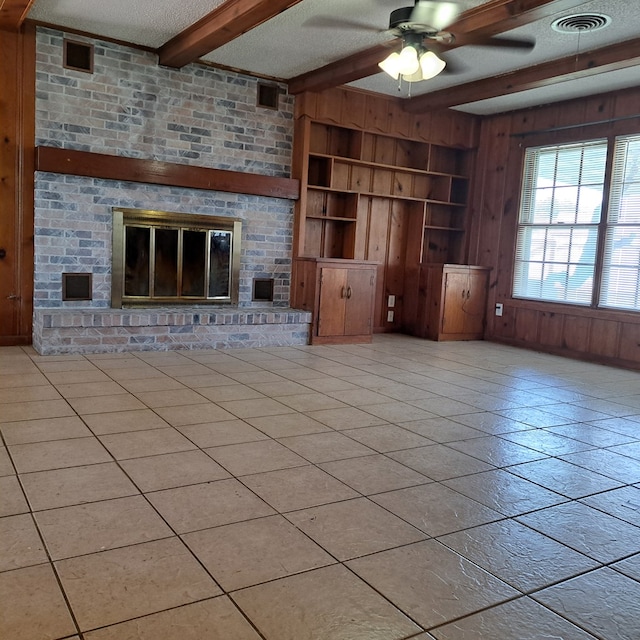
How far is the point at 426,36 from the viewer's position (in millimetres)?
4262

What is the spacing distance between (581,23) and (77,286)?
15.0 ft

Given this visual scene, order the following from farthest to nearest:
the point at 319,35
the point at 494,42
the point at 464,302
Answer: the point at 464,302 < the point at 319,35 < the point at 494,42

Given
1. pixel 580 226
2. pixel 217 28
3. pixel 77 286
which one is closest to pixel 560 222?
pixel 580 226

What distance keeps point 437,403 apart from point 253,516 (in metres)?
2.10

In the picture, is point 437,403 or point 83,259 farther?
point 83,259

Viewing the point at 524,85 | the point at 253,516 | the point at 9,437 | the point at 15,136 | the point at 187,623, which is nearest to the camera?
the point at 187,623

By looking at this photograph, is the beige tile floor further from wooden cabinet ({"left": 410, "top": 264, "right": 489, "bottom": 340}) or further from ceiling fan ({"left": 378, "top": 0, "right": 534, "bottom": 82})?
wooden cabinet ({"left": 410, "top": 264, "right": 489, "bottom": 340})

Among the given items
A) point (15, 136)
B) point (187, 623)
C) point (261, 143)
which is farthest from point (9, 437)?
point (261, 143)

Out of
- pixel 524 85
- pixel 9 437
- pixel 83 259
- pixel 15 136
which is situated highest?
pixel 524 85

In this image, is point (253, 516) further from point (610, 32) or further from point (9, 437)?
point (610, 32)

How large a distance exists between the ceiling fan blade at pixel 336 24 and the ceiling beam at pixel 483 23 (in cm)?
27

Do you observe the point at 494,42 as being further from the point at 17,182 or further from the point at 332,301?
the point at 17,182

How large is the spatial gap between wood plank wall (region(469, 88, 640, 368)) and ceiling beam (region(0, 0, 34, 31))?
5023 mm

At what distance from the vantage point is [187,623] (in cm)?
155
